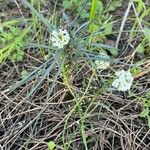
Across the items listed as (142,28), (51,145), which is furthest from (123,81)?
(142,28)

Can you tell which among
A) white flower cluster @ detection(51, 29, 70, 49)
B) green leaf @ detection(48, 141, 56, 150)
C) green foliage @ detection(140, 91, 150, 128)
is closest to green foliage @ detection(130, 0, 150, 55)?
green foliage @ detection(140, 91, 150, 128)

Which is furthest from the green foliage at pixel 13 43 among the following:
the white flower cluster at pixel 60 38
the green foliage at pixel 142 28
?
the green foliage at pixel 142 28

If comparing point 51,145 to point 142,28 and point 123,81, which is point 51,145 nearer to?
point 123,81

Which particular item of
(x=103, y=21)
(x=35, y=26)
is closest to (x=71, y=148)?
(x=35, y=26)

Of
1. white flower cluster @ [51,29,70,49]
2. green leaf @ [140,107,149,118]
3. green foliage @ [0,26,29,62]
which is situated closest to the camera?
white flower cluster @ [51,29,70,49]

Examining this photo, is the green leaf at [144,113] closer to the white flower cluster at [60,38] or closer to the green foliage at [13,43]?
the white flower cluster at [60,38]

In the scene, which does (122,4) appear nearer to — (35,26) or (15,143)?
(35,26)

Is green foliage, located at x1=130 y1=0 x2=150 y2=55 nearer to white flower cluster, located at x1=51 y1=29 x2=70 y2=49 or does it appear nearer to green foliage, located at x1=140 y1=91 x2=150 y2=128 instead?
green foliage, located at x1=140 y1=91 x2=150 y2=128

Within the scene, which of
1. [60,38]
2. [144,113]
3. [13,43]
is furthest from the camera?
[13,43]

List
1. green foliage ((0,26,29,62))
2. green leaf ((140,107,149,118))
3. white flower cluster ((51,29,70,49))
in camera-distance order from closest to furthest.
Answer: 1. white flower cluster ((51,29,70,49))
2. green leaf ((140,107,149,118))
3. green foliage ((0,26,29,62))

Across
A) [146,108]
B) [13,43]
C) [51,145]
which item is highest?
[13,43]
